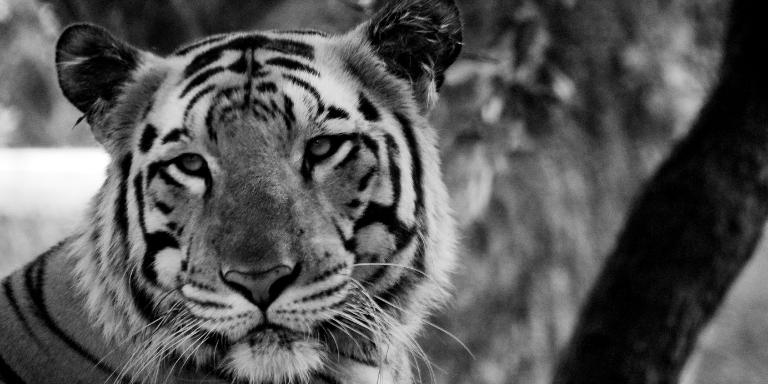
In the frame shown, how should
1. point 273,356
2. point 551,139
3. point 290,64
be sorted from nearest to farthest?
point 273,356, point 290,64, point 551,139

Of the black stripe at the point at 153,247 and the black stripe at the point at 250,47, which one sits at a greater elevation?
the black stripe at the point at 250,47

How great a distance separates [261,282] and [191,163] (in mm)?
359

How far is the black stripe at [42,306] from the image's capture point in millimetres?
2055

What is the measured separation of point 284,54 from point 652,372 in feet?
4.50

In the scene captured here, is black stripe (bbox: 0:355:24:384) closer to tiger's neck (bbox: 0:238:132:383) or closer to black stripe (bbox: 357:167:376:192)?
tiger's neck (bbox: 0:238:132:383)

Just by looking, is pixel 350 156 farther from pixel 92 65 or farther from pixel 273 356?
pixel 92 65

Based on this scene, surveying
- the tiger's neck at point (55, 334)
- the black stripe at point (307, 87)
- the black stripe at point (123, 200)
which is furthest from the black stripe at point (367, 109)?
the tiger's neck at point (55, 334)

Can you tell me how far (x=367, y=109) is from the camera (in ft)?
Answer: 7.22

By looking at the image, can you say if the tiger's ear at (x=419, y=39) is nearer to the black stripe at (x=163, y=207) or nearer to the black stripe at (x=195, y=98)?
the black stripe at (x=195, y=98)

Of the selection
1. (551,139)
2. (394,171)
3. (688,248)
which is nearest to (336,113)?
(394,171)

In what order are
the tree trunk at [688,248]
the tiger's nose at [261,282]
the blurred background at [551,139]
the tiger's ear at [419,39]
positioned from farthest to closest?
the blurred background at [551,139]
the tree trunk at [688,248]
the tiger's ear at [419,39]
the tiger's nose at [261,282]

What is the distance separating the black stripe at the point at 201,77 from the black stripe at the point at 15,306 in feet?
2.02

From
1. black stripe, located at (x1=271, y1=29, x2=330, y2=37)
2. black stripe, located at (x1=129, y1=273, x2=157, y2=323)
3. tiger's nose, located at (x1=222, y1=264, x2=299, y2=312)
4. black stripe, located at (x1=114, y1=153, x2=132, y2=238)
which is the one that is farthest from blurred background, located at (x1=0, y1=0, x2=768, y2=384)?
tiger's nose, located at (x1=222, y1=264, x2=299, y2=312)

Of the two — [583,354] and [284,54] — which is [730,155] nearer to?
[583,354]
